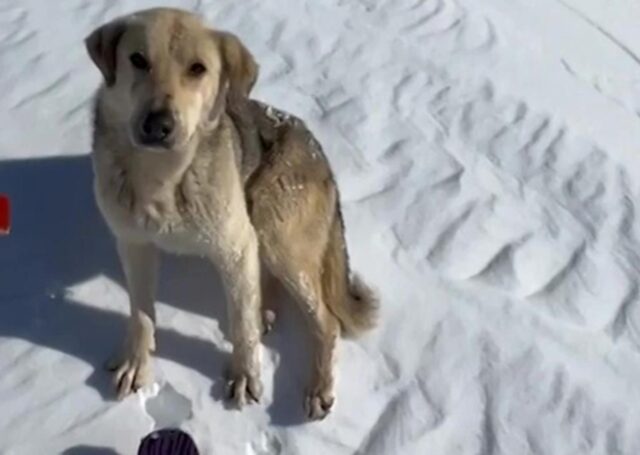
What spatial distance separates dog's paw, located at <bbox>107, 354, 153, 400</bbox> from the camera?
186 inches

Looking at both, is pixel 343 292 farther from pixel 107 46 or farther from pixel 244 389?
pixel 107 46

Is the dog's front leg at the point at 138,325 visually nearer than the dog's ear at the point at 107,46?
No

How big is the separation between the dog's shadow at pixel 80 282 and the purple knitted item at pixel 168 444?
1.32ft

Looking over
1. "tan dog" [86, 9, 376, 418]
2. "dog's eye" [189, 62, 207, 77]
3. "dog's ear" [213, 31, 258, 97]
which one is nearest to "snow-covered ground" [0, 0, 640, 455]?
"tan dog" [86, 9, 376, 418]

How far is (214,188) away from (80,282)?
108cm

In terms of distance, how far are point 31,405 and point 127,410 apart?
0.38 metres

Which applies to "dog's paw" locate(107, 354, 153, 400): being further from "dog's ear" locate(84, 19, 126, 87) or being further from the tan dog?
"dog's ear" locate(84, 19, 126, 87)

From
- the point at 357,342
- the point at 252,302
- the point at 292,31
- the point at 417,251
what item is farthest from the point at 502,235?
the point at 292,31

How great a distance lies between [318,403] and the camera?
15.6ft

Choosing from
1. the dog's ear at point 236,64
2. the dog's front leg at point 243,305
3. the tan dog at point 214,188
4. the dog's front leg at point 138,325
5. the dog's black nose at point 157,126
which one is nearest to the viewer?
the dog's black nose at point 157,126

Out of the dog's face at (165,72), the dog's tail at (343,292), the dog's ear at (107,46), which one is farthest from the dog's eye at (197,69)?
the dog's tail at (343,292)

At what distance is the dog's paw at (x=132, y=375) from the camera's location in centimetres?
472

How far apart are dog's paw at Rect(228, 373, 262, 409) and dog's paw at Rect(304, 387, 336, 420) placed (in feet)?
0.66

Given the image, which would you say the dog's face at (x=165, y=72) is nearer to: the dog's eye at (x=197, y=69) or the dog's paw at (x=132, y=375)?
the dog's eye at (x=197, y=69)
